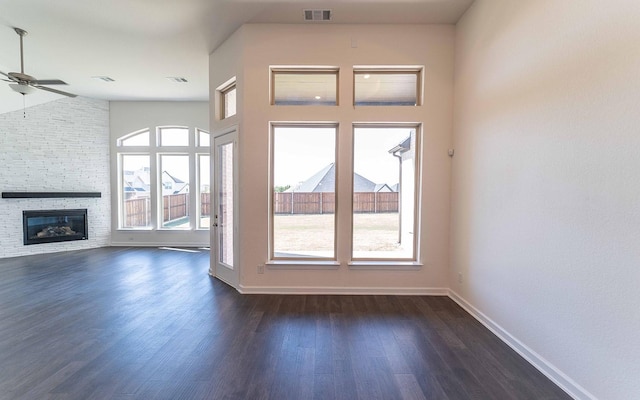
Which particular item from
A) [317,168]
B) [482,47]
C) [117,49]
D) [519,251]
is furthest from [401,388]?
[117,49]

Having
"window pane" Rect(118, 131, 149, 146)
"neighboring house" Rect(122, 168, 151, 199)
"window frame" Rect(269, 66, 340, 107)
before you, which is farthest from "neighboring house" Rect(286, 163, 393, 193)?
"window pane" Rect(118, 131, 149, 146)

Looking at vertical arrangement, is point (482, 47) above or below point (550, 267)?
above

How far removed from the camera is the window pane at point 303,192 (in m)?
3.54

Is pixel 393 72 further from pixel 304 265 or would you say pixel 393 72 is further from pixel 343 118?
pixel 304 265

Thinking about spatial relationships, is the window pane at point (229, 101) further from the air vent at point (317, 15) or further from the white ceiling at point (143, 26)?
the air vent at point (317, 15)

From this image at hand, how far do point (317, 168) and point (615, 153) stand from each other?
2.74 m

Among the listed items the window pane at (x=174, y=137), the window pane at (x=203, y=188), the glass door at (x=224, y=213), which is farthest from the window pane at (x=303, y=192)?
the window pane at (x=174, y=137)

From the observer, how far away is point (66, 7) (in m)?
3.01

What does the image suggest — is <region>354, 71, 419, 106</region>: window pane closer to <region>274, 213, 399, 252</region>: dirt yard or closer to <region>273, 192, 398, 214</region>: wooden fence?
<region>273, 192, 398, 214</region>: wooden fence

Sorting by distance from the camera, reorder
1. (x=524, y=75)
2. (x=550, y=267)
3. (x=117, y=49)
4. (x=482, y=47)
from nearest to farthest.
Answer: (x=550, y=267) → (x=524, y=75) → (x=482, y=47) → (x=117, y=49)

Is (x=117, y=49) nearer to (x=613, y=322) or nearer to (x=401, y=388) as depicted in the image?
(x=401, y=388)

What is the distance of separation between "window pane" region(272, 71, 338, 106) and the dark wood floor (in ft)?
8.63

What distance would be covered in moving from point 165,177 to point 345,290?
17.9 feet

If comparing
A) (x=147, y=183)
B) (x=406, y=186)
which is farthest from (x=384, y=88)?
(x=147, y=183)
